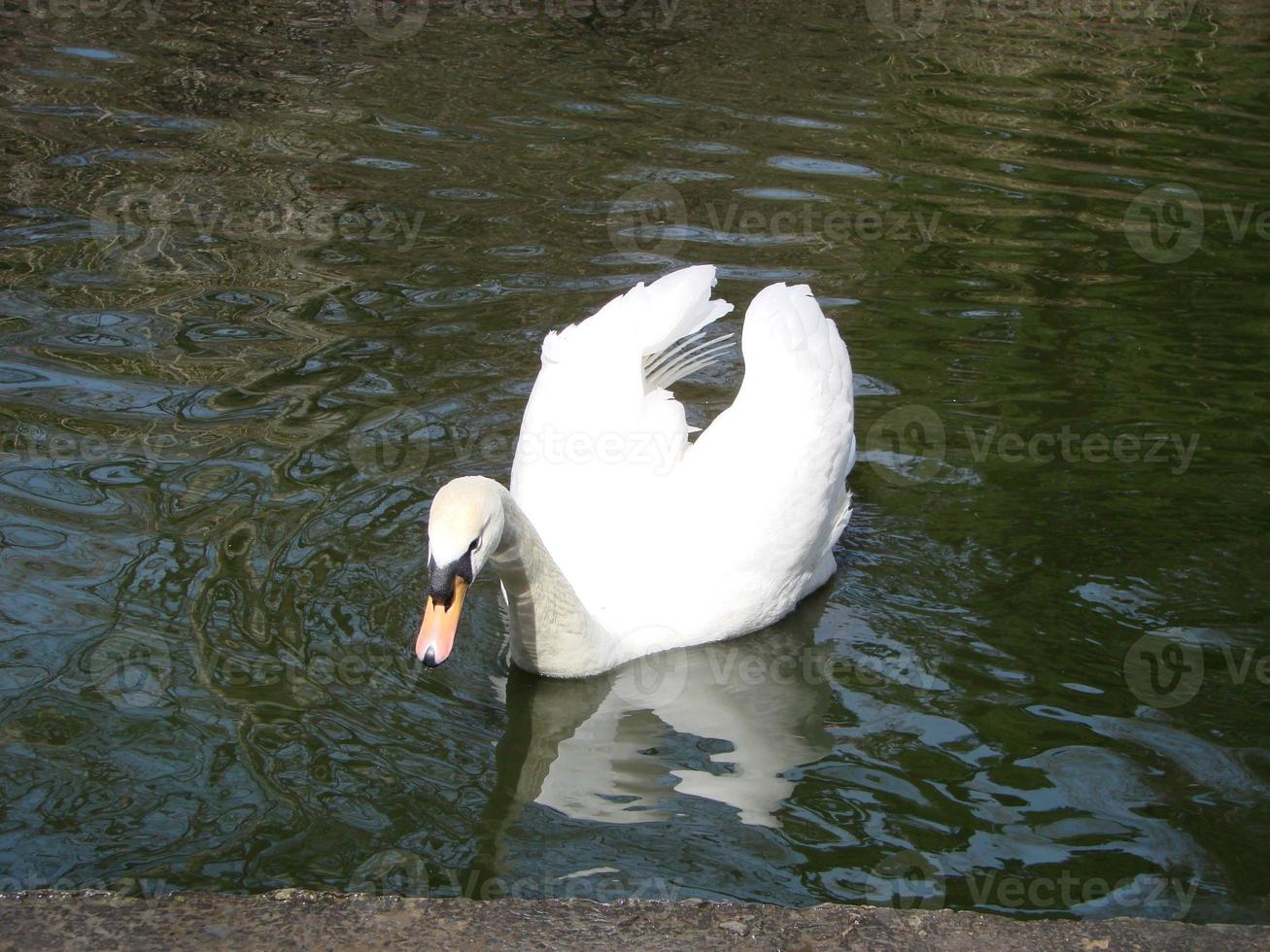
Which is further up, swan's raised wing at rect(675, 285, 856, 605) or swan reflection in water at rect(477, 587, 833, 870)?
swan's raised wing at rect(675, 285, 856, 605)

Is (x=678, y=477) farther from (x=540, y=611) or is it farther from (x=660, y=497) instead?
(x=540, y=611)

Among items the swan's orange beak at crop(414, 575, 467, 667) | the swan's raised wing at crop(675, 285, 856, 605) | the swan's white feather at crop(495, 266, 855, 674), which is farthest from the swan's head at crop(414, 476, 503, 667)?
the swan's raised wing at crop(675, 285, 856, 605)

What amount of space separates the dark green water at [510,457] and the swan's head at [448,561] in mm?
654

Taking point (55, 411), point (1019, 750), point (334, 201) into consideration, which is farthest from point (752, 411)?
point (334, 201)

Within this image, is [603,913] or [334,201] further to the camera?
[334,201]

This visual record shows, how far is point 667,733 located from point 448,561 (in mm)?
1241

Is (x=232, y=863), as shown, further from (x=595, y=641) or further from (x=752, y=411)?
(x=752, y=411)

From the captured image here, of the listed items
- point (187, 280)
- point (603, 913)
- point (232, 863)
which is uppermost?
point (187, 280)

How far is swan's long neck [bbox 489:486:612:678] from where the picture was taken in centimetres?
491

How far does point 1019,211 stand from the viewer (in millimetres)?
9984

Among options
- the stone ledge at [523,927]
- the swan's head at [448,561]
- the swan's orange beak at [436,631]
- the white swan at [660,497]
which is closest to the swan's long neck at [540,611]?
the white swan at [660,497]

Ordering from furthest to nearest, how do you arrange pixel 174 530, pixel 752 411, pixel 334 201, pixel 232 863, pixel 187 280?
pixel 334 201, pixel 187 280, pixel 174 530, pixel 752 411, pixel 232 863

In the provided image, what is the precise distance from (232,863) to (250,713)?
0.78m

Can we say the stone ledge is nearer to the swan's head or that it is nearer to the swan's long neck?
the swan's head
